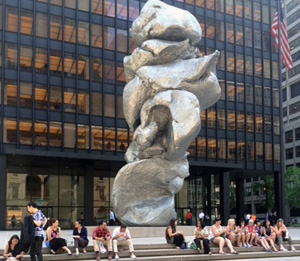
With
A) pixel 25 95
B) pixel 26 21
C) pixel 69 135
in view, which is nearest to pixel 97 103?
pixel 69 135

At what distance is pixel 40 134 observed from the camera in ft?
119

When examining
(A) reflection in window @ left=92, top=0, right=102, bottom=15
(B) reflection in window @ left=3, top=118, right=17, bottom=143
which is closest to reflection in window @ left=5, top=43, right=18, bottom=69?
(B) reflection in window @ left=3, top=118, right=17, bottom=143

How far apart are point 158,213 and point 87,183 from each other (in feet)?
69.8

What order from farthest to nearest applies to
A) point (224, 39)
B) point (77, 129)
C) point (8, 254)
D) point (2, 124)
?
1. point (224, 39)
2. point (77, 129)
3. point (2, 124)
4. point (8, 254)

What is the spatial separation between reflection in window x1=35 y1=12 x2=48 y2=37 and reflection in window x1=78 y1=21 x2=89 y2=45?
2745 mm

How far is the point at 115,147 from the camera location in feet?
128

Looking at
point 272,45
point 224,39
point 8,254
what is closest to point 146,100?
point 8,254

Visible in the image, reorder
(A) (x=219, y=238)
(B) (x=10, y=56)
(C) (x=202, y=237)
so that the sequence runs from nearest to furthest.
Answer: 1. (C) (x=202, y=237)
2. (A) (x=219, y=238)
3. (B) (x=10, y=56)

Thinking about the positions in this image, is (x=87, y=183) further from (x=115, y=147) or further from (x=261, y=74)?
(x=261, y=74)

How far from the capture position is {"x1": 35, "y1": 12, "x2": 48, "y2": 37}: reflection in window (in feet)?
122

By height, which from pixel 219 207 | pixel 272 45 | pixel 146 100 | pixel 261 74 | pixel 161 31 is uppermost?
pixel 272 45

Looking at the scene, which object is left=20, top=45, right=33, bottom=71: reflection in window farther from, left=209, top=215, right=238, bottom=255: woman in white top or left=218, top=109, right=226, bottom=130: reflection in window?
left=209, top=215, right=238, bottom=255: woman in white top

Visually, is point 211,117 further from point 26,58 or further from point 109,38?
point 26,58

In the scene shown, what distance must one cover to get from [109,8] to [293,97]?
44966 mm
